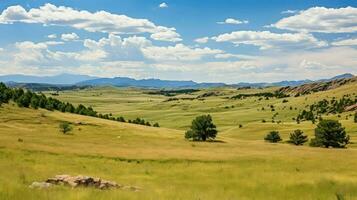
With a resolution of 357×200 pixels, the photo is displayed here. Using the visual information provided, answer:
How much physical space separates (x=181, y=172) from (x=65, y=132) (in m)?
53.8

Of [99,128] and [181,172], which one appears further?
[99,128]

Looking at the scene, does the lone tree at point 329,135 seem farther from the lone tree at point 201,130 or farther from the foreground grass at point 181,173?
the foreground grass at point 181,173

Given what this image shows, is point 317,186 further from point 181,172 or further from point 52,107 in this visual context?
point 52,107

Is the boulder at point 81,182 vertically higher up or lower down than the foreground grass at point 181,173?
higher up

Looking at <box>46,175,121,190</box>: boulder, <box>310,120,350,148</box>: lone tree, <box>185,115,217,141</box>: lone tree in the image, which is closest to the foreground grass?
<box>46,175,121,190</box>: boulder

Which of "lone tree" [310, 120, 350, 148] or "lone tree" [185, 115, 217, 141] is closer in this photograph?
"lone tree" [310, 120, 350, 148]

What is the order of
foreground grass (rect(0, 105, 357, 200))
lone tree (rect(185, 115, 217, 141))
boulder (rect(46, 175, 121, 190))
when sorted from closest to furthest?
foreground grass (rect(0, 105, 357, 200)), boulder (rect(46, 175, 121, 190)), lone tree (rect(185, 115, 217, 141))

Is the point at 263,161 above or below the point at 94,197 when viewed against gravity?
below

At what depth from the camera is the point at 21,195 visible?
14.0 meters

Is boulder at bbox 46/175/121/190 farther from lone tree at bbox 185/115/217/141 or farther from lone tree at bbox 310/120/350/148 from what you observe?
lone tree at bbox 310/120/350/148

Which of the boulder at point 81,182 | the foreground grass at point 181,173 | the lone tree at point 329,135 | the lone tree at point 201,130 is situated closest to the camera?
the foreground grass at point 181,173

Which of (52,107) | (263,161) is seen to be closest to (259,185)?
(263,161)

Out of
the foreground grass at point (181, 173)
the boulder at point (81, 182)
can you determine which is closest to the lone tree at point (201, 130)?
the foreground grass at point (181, 173)

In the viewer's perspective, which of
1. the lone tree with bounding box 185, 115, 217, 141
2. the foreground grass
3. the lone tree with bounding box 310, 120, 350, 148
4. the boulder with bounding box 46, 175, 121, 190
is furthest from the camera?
the lone tree with bounding box 185, 115, 217, 141
